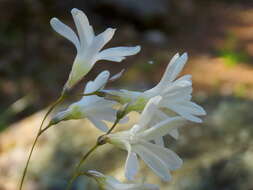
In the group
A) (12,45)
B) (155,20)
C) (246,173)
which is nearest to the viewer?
(246,173)

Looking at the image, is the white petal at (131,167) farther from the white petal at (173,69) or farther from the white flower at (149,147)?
the white petal at (173,69)

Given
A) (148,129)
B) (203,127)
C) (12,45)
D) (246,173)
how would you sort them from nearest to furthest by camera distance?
1. (148,129)
2. (246,173)
3. (203,127)
4. (12,45)

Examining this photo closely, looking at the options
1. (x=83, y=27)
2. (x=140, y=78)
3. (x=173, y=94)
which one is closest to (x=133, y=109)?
(x=173, y=94)

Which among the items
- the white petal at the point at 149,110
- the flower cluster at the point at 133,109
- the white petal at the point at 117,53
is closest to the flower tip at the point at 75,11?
the flower cluster at the point at 133,109

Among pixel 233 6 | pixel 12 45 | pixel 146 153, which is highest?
pixel 146 153

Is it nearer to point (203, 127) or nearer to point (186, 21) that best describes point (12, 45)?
point (186, 21)

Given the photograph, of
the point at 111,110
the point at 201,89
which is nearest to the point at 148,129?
the point at 111,110

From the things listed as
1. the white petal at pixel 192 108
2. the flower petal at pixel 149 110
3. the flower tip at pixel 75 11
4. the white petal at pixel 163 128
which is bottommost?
the white petal at pixel 192 108
